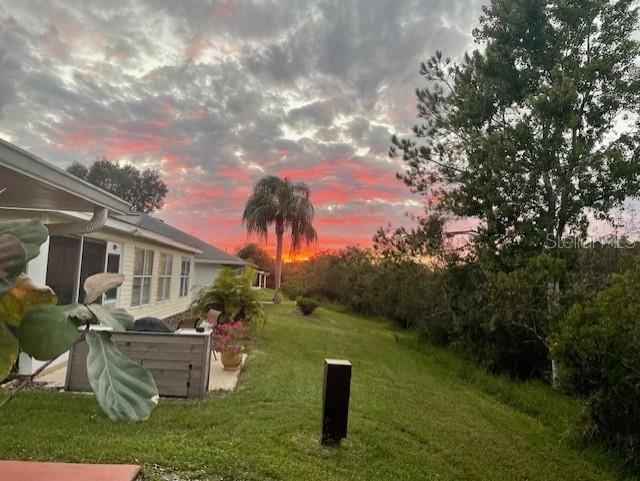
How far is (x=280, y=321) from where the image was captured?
15.7 meters

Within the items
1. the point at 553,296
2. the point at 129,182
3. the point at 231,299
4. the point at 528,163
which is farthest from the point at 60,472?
the point at 129,182

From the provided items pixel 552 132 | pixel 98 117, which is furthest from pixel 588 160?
pixel 98 117

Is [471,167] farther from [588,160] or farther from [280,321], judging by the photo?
[280,321]

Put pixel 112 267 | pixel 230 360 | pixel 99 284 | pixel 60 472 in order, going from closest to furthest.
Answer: pixel 99 284, pixel 60 472, pixel 230 360, pixel 112 267

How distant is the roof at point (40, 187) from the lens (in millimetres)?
2746

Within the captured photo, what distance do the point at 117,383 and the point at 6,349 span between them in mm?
317

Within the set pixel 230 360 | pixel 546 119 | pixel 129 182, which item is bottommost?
pixel 230 360

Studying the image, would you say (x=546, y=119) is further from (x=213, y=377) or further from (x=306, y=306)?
(x=306, y=306)

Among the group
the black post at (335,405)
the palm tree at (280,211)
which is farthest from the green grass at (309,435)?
the palm tree at (280,211)

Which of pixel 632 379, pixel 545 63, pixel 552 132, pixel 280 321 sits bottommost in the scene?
pixel 280 321

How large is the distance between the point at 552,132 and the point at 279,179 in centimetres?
1687

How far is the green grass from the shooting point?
12.3ft

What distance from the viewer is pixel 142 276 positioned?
11.2 m

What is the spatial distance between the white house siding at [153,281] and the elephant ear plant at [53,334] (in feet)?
19.1
